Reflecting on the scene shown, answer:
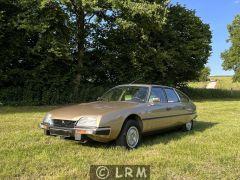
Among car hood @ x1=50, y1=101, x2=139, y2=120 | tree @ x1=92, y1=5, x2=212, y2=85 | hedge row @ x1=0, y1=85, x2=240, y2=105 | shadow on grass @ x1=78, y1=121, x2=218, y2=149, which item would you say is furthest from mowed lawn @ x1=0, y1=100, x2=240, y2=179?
tree @ x1=92, y1=5, x2=212, y2=85

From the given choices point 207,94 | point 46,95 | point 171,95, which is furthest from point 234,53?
point 171,95

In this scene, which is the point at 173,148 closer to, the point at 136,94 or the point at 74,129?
the point at 136,94

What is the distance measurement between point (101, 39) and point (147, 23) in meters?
3.98

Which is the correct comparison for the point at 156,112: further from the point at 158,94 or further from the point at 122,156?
the point at 122,156

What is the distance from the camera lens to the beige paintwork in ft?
27.7

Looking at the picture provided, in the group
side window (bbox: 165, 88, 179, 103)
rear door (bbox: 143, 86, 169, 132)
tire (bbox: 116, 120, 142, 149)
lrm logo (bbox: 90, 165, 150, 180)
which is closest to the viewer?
lrm logo (bbox: 90, 165, 150, 180)

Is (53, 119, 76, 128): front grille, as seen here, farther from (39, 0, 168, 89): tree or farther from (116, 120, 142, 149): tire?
(39, 0, 168, 89): tree

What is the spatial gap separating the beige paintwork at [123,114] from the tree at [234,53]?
46982mm

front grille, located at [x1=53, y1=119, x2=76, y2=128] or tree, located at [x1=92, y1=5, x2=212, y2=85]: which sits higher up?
tree, located at [x1=92, y1=5, x2=212, y2=85]

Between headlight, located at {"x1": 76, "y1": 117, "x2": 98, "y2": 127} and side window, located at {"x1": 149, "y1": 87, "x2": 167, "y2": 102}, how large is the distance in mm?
2224

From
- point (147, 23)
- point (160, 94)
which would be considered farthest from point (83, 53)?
point (160, 94)

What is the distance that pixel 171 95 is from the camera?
1148 cm

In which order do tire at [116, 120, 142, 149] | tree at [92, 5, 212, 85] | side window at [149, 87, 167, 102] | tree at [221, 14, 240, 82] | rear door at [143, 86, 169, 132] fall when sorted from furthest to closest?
tree at [221, 14, 240, 82], tree at [92, 5, 212, 85], side window at [149, 87, 167, 102], rear door at [143, 86, 169, 132], tire at [116, 120, 142, 149]

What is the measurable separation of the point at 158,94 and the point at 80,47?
Answer: 17210 millimetres
